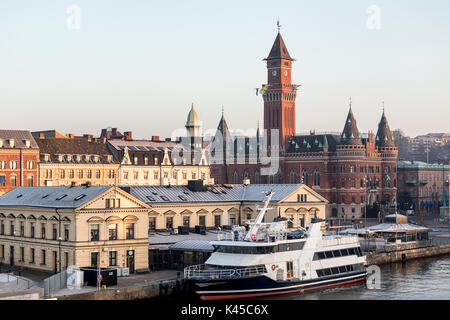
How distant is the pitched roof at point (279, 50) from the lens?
168625 millimetres

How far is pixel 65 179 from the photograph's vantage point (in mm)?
119188

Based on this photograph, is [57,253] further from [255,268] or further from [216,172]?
[216,172]

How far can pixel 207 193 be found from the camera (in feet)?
278

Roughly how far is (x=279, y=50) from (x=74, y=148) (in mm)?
62247

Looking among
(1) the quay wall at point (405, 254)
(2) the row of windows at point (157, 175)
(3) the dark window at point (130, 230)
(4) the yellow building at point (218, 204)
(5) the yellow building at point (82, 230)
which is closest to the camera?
(5) the yellow building at point (82, 230)

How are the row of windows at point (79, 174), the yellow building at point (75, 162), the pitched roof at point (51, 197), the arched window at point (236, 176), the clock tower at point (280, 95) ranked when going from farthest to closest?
the arched window at point (236, 176) < the clock tower at point (280, 95) < the yellow building at point (75, 162) < the row of windows at point (79, 174) < the pitched roof at point (51, 197)

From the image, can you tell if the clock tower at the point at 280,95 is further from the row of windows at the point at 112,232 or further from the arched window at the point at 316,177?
the row of windows at the point at 112,232

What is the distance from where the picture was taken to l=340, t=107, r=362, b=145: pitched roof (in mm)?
155750

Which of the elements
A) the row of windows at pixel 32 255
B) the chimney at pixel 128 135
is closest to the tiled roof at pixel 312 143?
the chimney at pixel 128 135

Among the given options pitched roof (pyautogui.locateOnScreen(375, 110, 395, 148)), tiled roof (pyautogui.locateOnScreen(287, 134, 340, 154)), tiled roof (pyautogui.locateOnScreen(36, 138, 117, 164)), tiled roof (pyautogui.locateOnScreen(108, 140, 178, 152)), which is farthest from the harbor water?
pitched roof (pyautogui.locateOnScreen(375, 110, 395, 148))

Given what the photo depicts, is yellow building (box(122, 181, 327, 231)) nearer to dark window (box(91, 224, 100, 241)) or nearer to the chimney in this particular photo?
dark window (box(91, 224, 100, 241))

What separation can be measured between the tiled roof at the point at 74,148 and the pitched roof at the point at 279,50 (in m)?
54.3
